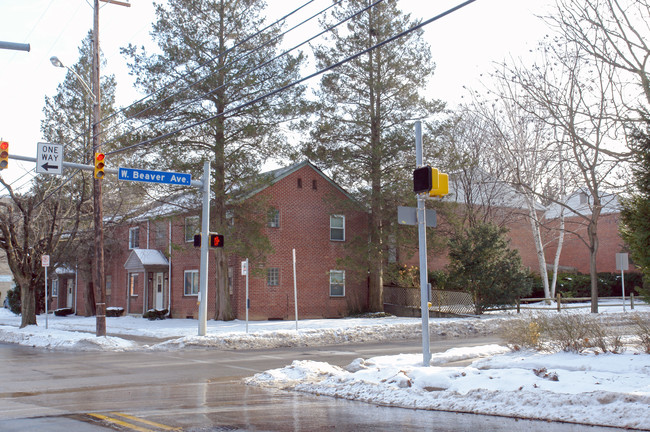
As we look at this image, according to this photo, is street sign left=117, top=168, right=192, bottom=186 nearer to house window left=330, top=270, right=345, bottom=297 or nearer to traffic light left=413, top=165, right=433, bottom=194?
Answer: traffic light left=413, top=165, right=433, bottom=194

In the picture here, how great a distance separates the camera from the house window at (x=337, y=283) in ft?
114

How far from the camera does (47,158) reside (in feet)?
58.9

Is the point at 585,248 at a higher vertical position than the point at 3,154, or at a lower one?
lower

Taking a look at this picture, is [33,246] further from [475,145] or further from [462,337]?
[475,145]

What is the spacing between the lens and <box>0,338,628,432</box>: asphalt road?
7938 millimetres

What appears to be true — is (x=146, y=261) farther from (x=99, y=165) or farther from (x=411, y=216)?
(x=411, y=216)

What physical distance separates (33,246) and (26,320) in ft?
11.2

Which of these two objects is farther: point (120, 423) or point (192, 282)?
point (192, 282)

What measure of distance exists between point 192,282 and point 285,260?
5.80 metres

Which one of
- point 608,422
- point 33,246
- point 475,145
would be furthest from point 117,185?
point 608,422

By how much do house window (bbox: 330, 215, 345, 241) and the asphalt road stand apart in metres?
18.4

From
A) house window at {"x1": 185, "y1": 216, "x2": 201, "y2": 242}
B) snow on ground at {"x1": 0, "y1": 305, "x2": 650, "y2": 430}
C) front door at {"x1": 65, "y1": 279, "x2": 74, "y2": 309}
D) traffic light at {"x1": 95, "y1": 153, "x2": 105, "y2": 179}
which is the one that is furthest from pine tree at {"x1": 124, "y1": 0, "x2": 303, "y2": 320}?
front door at {"x1": 65, "y1": 279, "x2": 74, "y2": 309}

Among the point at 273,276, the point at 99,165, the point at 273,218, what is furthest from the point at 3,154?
the point at 273,276

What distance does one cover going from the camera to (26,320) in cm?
2881
